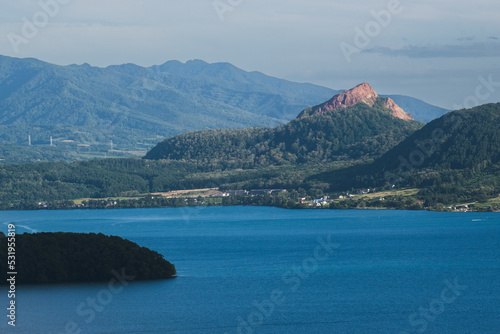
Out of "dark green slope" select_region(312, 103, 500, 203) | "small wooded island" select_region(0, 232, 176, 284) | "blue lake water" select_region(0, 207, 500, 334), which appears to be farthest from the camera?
"dark green slope" select_region(312, 103, 500, 203)

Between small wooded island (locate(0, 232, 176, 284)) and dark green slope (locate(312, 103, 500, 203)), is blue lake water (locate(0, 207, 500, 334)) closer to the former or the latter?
small wooded island (locate(0, 232, 176, 284))

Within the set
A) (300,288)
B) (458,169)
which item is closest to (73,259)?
(300,288)

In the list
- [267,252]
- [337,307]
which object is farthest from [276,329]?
[267,252]

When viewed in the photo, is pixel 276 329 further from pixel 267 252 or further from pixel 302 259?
pixel 267 252

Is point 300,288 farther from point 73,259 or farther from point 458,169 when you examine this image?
point 458,169

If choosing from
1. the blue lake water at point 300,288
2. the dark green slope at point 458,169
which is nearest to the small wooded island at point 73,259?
the blue lake water at point 300,288

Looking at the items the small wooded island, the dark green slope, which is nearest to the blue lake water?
the small wooded island
